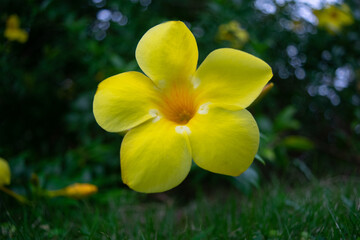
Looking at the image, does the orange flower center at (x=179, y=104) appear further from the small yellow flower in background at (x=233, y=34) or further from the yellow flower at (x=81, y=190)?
the small yellow flower in background at (x=233, y=34)

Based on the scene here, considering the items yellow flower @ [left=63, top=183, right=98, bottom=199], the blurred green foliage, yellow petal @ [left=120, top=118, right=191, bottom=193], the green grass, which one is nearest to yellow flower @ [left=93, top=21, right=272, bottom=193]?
yellow petal @ [left=120, top=118, right=191, bottom=193]

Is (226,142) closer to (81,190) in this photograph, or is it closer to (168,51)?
(168,51)

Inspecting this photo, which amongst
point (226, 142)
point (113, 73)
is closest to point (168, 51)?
point (226, 142)

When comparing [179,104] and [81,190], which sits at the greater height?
[179,104]

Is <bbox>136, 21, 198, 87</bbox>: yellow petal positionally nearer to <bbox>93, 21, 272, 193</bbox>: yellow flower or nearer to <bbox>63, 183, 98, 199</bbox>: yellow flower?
<bbox>93, 21, 272, 193</bbox>: yellow flower

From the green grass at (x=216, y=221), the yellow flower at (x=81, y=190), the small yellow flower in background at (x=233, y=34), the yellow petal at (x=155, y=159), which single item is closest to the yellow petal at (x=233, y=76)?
the yellow petal at (x=155, y=159)

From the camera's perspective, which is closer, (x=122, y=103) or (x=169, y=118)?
(x=122, y=103)

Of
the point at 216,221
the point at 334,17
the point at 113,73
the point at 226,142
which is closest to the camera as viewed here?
the point at 226,142
